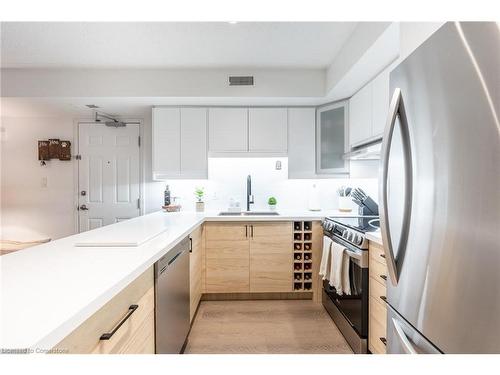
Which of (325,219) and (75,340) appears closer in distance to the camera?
(75,340)

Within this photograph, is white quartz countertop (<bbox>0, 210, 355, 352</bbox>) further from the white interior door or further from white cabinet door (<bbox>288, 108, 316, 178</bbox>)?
the white interior door

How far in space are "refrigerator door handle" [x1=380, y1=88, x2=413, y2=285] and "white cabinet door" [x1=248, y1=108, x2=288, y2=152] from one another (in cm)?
219

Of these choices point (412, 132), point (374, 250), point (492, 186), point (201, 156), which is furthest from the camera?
point (201, 156)

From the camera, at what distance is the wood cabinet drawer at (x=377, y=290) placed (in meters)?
1.62

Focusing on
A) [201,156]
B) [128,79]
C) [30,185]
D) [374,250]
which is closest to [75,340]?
[374,250]

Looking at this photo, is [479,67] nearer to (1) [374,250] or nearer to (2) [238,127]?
(1) [374,250]

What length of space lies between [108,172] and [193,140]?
149cm

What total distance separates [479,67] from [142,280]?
1.31m

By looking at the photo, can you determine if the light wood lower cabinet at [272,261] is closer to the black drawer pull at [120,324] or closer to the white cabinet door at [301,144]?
the white cabinet door at [301,144]

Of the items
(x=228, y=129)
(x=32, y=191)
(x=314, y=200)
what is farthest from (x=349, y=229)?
(x=32, y=191)

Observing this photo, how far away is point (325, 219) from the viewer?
2.76m

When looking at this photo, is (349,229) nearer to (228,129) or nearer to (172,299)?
(172,299)

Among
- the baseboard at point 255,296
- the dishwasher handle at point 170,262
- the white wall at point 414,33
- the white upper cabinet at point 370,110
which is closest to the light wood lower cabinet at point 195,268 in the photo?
the baseboard at point 255,296

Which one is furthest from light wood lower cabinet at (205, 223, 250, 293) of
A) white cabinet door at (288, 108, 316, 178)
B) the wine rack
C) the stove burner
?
white cabinet door at (288, 108, 316, 178)
